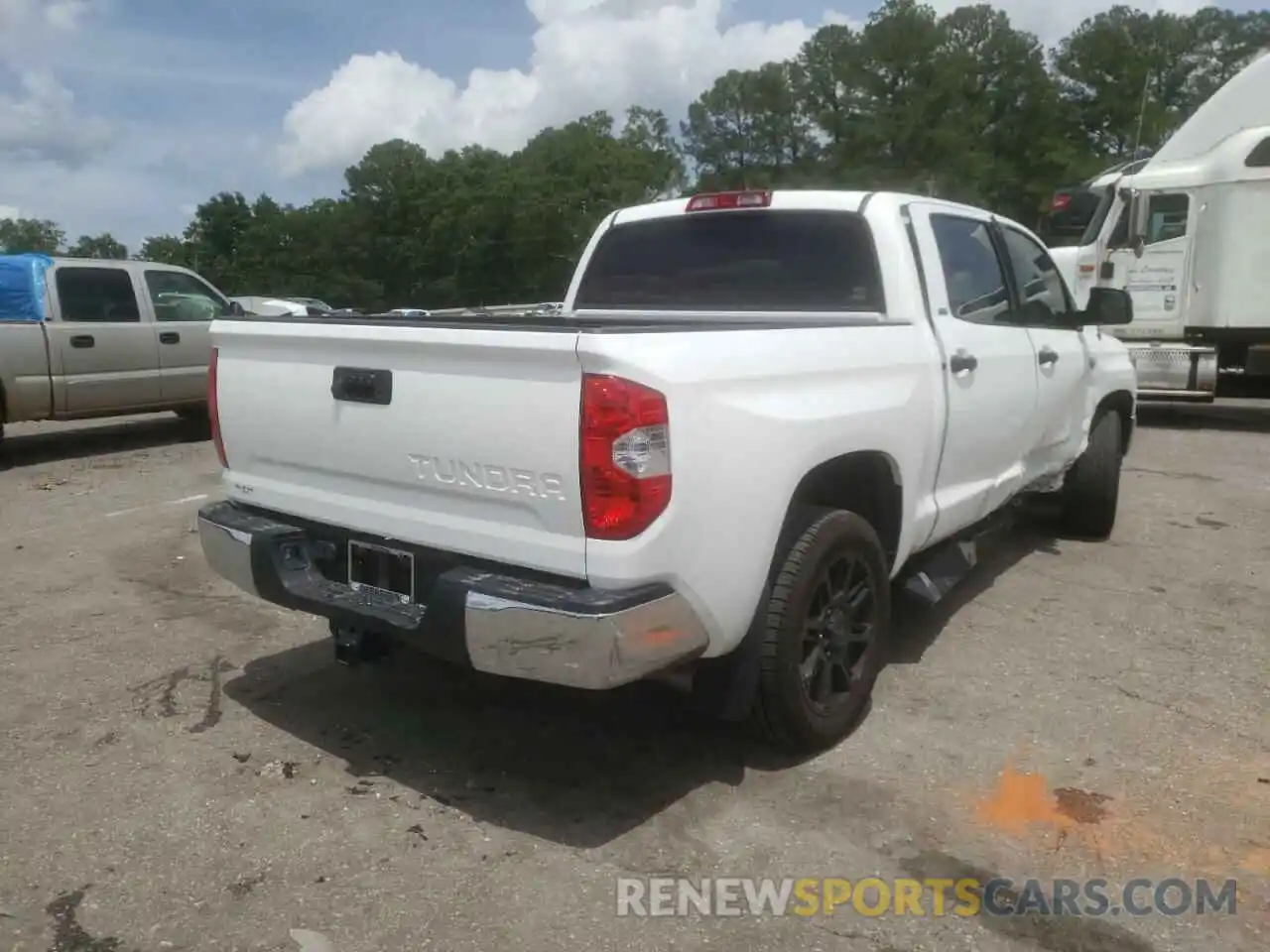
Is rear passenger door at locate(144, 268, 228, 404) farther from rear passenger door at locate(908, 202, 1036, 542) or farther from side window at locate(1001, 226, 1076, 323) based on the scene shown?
rear passenger door at locate(908, 202, 1036, 542)

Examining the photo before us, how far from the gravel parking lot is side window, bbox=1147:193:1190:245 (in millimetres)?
7329

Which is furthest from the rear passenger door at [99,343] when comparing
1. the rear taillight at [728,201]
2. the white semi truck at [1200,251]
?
the white semi truck at [1200,251]

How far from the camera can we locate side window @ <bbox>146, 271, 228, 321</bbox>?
1095cm

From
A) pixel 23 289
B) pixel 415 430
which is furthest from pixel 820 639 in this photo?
pixel 23 289

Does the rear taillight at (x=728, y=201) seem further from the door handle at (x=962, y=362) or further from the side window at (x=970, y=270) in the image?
the door handle at (x=962, y=362)

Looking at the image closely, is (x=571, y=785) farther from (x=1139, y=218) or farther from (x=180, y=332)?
(x=1139, y=218)

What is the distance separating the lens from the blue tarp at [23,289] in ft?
32.2

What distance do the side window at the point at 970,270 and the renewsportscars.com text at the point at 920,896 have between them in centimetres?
232

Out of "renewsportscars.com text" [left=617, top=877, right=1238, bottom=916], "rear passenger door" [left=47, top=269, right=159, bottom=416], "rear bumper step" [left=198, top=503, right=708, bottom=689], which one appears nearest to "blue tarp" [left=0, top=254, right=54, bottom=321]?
"rear passenger door" [left=47, top=269, right=159, bottom=416]

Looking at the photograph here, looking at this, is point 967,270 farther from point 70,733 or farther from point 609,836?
point 70,733

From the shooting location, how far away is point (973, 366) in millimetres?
4422

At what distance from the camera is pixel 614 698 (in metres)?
4.24

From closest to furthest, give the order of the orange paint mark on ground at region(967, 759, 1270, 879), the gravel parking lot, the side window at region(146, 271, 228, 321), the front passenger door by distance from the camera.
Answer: the gravel parking lot → the orange paint mark on ground at region(967, 759, 1270, 879) → the front passenger door → the side window at region(146, 271, 228, 321)

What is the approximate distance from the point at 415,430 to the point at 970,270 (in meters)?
2.71
